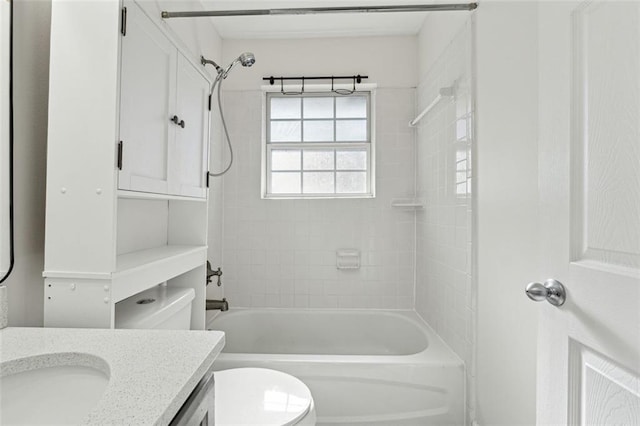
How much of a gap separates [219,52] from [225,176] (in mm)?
923

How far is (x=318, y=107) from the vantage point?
8.83 feet

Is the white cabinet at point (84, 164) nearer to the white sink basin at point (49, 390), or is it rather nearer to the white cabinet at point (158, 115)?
the white cabinet at point (158, 115)

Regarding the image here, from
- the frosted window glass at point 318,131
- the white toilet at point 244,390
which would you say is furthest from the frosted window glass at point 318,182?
the white toilet at point 244,390

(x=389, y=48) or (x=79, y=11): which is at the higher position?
(x=389, y=48)

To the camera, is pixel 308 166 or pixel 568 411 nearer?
pixel 568 411

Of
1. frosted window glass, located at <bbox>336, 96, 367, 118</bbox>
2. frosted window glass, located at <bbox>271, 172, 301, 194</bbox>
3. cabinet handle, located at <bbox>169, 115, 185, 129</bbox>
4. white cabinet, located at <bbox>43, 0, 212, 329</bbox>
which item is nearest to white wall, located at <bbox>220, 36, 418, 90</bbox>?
frosted window glass, located at <bbox>336, 96, 367, 118</bbox>

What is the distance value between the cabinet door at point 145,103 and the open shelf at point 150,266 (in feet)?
0.84

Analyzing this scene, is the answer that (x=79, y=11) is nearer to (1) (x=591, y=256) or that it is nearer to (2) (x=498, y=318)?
(1) (x=591, y=256)

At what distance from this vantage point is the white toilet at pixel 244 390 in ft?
3.51

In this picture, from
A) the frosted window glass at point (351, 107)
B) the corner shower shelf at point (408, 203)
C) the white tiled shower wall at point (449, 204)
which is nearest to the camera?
the white tiled shower wall at point (449, 204)

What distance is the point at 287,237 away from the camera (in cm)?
259

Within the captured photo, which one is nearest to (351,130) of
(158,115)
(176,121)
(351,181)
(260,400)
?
(351,181)

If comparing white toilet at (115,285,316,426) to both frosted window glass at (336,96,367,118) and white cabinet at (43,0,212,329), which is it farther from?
frosted window glass at (336,96,367,118)

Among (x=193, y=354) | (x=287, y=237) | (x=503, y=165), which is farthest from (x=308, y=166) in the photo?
(x=193, y=354)
